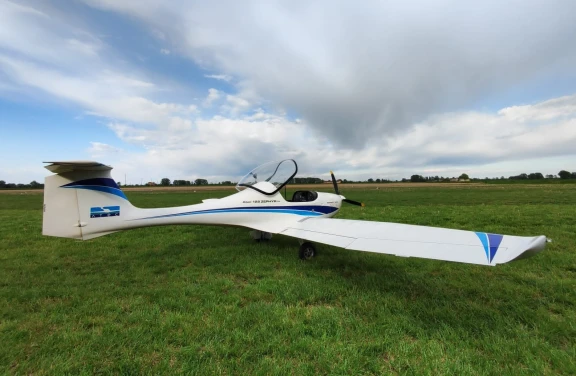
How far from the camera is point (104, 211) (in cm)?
544

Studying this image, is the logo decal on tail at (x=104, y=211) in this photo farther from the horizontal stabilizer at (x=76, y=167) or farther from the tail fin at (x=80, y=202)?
the horizontal stabilizer at (x=76, y=167)

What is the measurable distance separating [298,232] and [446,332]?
3419mm

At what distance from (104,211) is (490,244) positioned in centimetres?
641

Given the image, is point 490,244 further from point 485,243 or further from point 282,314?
point 282,314

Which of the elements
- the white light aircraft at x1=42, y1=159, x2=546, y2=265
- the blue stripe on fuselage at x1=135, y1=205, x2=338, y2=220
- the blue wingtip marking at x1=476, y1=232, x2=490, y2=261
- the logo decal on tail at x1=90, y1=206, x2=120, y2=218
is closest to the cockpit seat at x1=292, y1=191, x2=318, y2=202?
the white light aircraft at x1=42, y1=159, x2=546, y2=265

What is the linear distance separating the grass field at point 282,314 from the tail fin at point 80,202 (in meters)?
0.83

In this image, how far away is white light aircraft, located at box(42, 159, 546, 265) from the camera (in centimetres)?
368

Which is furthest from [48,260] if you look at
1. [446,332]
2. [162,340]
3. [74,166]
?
[446,332]

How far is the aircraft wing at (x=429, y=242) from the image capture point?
10.5 feet

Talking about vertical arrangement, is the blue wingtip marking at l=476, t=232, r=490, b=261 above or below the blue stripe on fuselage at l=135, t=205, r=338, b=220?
below

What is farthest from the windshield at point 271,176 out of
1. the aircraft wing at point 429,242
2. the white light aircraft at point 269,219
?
the aircraft wing at point 429,242

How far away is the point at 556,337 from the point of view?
2998 millimetres

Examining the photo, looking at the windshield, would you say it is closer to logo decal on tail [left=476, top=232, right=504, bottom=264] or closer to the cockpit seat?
the cockpit seat

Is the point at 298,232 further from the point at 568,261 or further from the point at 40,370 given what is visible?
the point at 568,261
